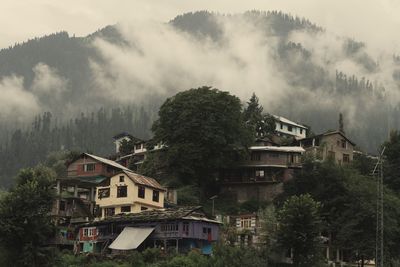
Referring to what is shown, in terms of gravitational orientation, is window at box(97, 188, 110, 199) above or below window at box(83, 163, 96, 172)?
below

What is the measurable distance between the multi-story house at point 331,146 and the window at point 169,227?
124ft

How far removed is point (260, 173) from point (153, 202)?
1998 cm

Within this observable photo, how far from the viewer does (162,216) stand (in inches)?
2788

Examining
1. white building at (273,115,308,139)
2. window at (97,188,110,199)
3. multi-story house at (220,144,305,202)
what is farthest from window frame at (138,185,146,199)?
white building at (273,115,308,139)

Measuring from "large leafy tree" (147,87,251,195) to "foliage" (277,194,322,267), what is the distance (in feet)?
82.5

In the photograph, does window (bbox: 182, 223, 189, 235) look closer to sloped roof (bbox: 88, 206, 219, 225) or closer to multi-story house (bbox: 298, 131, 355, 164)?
sloped roof (bbox: 88, 206, 219, 225)

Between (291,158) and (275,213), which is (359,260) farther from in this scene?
(291,158)

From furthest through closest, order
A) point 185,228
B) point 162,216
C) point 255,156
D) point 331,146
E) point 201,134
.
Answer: point 331,146
point 255,156
point 201,134
point 162,216
point 185,228

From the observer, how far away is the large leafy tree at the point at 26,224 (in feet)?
216

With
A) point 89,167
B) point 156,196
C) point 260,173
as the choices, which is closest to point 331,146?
point 260,173

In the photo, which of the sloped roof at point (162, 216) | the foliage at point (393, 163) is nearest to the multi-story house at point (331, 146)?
the foliage at point (393, 163)

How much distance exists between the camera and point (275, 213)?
73.6m

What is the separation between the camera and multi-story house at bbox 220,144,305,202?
92750mm

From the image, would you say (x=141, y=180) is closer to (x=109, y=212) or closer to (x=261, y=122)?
(x=109, y=212)
